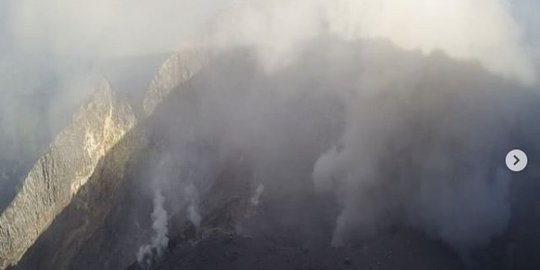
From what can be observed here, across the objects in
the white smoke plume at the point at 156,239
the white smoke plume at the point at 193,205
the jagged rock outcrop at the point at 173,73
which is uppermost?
the jagged rock outcrop at the point at 173,73

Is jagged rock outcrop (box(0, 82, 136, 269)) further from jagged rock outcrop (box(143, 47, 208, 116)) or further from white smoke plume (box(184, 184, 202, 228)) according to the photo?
white smoke plume (box(184, 184, 202, 228))

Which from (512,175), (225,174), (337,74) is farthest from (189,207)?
(512,175)

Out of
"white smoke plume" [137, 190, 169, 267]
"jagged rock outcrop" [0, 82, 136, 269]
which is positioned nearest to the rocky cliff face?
"jagged rock outcrop" [0, 82, 136, 269]

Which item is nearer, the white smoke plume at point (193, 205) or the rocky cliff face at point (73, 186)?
the rocky cliff face at point (73, 186)

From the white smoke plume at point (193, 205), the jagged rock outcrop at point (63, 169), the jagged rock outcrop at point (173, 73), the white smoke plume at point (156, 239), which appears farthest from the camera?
the jagged rock outcrop at point (173, 73)

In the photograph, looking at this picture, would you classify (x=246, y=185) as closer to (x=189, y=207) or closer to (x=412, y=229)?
(x=189, y=207)

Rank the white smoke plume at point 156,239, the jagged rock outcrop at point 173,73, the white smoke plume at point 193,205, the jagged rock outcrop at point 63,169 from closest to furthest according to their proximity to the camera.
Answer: the jagged rock outcrop at point 63,169 → the white smoke plume at point 156,239 → the white smoke plume at point 193,205 → the jagged rock outcrop at point 173,73

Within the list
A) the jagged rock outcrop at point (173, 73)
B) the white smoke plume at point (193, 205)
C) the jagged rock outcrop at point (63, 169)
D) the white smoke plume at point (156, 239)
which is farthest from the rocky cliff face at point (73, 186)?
the white smoke plume at point (193, 205)

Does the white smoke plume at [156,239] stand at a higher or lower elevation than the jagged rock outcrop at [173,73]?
lower

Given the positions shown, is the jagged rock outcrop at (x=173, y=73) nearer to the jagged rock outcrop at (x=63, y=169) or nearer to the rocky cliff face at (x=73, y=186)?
the rocky cliff face at (x=73, y=186)
